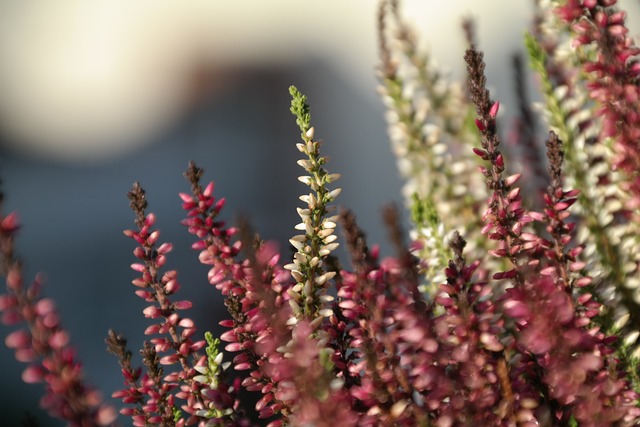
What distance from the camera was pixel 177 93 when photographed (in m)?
3.75

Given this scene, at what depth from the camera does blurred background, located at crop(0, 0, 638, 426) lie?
3.56m

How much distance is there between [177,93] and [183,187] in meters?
0.52

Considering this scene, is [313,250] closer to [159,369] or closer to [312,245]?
[312,245]

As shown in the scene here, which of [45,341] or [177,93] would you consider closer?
[45,341]

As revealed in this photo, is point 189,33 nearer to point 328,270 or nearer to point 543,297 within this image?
point 328,270

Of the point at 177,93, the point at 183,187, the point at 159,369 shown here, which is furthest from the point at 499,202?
the point at 177,93

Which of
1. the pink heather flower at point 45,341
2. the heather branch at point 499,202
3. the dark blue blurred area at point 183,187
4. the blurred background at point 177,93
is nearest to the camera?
the pink heather flower at point 45,341

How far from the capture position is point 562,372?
25.2 inches

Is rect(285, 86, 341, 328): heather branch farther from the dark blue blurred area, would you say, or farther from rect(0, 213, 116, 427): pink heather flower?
the dark blue blurred area

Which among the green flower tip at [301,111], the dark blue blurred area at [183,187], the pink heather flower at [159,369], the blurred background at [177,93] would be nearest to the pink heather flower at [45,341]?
the pink heather flower at [159,369]

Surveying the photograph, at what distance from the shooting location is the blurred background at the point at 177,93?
140 inches

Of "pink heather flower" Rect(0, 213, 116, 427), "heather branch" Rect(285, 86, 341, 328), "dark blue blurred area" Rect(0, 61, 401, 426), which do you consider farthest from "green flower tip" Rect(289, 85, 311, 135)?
"dark blue blurred area" Rect(0, 61, 401, 426)

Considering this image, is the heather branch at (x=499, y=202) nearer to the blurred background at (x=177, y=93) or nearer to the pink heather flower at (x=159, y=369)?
the pink heather flower at (x=159, y=369)

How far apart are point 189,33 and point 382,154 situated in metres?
1.13
